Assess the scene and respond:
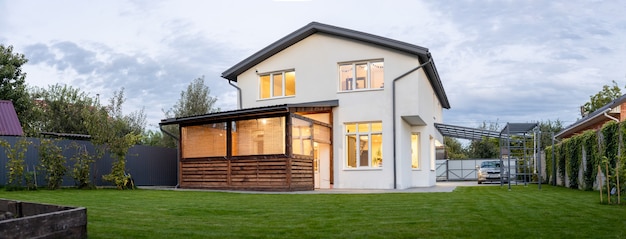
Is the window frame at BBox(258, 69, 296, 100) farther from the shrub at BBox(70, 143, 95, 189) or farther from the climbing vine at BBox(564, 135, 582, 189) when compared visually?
the climbing vine at BBox(564, 135, 582, 189)

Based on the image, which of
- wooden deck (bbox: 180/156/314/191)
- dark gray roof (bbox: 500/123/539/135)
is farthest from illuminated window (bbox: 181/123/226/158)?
dark gray roof (bbox: 500/123/539/135)

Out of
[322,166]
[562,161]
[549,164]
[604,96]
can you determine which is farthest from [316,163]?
[604,96]

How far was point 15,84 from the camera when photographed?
26.8 meters

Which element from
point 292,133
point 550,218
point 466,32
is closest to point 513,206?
point 550,218

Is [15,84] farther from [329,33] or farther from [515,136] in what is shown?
[515,136]

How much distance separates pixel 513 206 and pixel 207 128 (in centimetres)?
1122

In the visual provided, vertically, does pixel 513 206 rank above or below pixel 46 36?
below

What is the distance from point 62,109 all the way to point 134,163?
9.30 meters

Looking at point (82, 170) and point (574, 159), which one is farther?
point (574, 159)

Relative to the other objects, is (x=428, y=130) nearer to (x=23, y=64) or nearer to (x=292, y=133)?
(x=292, y=133)

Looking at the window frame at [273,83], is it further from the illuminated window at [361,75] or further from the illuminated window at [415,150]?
the illuminated window at [415,150]

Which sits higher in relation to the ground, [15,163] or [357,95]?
[357,95]

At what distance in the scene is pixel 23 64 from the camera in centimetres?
2730

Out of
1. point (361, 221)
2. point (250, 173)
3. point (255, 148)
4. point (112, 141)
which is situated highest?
point (112, 141)
